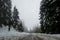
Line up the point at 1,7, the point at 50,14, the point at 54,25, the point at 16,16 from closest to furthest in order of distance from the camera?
1. the point at 54,25
2. the point at 50,14
3. the point at 1,7
4. the point at 16,16

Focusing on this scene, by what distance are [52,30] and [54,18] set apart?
5.88 ft

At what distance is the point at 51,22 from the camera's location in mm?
21156

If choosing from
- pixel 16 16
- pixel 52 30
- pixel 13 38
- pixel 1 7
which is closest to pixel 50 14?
pixel 52 30

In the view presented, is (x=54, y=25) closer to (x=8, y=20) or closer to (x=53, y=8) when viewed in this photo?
(x=53, y=8)

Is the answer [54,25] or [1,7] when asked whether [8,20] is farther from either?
[54,25]

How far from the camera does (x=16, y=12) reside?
53906 mm

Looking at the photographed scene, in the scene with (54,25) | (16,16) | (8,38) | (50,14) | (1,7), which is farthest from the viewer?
(16,16)

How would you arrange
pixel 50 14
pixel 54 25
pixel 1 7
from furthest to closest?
pixel 1 7 < pixel 50 14 < pixel 54 25

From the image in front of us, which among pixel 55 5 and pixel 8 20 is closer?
pixel 55 5

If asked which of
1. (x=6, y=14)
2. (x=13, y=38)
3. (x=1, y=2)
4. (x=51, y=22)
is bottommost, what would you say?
(x=13, y=38)

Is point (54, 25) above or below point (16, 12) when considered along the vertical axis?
below

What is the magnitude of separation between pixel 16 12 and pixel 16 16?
189cm

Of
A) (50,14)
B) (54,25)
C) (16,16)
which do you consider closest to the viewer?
(54,25)

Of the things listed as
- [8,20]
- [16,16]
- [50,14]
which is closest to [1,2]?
[8,20]
